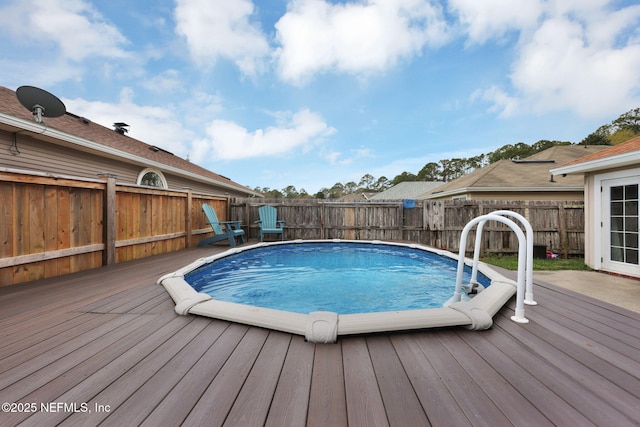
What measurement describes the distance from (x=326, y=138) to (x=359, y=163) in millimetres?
9752

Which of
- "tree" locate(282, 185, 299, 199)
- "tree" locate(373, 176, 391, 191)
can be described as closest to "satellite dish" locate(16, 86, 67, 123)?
"tree" locate(282, 185, 299, 199)

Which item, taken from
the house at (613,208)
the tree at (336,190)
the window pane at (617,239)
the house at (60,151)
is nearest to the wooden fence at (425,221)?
the house at (613,208)

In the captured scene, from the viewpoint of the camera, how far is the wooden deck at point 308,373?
971 mm

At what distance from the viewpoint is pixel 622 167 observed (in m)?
4.19

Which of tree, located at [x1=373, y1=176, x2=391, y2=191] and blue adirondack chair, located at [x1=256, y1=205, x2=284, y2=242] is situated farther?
tree, located at [x1=373, y1=176, x2=391, y2=191]

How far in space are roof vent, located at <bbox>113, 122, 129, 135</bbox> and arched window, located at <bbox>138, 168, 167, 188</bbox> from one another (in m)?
2.61

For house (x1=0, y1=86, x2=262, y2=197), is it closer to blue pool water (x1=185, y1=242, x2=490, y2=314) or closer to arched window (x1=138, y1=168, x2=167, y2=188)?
arched window (x1=138, y1=168, x2=167, y2=188)

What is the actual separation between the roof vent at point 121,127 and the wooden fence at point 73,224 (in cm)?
534

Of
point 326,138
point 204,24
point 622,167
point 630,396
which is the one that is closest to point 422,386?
point 630,396

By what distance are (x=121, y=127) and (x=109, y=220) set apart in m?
6.66

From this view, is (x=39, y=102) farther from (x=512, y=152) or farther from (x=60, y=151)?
(x=512, y=152)

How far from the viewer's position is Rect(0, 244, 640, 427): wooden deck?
3.19 feet

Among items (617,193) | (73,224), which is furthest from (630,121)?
(73,224)

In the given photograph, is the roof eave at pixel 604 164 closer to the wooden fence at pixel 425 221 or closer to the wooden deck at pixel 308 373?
the wooden fence at pixel 425 221
